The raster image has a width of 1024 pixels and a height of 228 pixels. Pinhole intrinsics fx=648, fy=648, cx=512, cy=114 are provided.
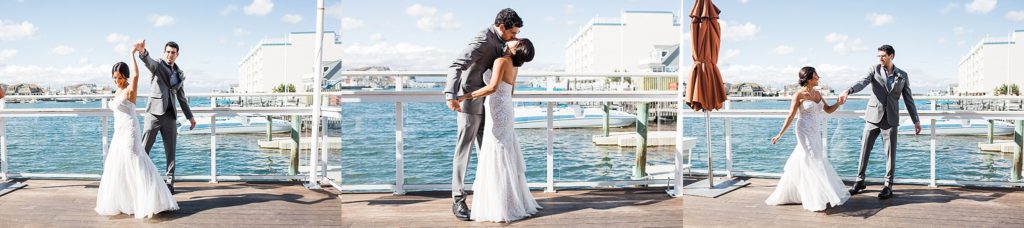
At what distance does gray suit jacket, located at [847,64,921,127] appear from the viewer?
12.7 feet

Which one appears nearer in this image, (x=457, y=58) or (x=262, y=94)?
(x=457, y=58)

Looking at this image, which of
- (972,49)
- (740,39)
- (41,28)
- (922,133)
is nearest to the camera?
(41,28)

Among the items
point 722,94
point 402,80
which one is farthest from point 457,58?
A: point 722,94

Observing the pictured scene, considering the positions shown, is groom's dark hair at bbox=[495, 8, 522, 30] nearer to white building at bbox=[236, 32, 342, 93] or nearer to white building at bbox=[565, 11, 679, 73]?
white building at bbox=[565, 11, 679, 73]

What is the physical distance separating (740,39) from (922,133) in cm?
153

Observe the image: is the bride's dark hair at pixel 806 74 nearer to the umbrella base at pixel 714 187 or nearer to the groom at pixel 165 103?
the umbrella base at pixel 714 187

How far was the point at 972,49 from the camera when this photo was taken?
16.3 feet

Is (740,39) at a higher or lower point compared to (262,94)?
higher

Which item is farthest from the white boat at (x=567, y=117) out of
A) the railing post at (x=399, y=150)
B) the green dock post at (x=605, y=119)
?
the railing post at (x=399, y=150)

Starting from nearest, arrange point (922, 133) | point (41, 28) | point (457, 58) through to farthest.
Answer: point (457, 58) < point (41, 28) < point (922, 133)

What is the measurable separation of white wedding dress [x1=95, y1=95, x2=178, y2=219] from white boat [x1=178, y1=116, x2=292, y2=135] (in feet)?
3.30

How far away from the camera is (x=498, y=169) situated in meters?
2.96

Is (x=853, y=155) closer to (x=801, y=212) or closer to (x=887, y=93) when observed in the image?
(x=887, y=93)

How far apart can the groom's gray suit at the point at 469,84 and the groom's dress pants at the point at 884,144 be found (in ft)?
8.22
